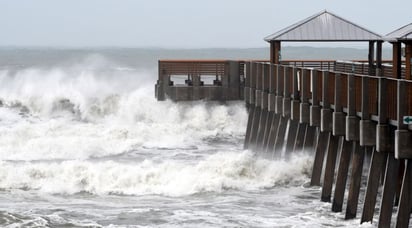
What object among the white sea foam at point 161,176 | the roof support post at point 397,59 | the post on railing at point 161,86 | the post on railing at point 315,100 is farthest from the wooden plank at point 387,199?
the post on railing at point 161,86

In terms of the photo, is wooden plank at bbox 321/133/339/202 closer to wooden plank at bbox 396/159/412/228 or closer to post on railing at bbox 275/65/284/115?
post on railing at bbox 275/65/284/115

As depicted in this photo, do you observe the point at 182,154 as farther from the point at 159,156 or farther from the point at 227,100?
the point at 227,100

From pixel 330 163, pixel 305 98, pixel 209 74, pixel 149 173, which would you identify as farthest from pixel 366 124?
pixel 209 74

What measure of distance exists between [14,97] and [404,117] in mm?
33757

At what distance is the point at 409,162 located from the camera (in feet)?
52.4

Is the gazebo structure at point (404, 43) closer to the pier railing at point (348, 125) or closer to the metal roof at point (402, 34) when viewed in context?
the metal roof at point (402, 34)

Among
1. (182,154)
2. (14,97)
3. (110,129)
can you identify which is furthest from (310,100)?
(14,97)

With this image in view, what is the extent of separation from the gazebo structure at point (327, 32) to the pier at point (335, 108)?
0.10 ft

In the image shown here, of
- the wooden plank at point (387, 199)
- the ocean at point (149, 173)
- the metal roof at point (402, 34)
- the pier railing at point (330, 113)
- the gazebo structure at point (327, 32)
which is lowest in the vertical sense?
the ocean at point (149, 173)

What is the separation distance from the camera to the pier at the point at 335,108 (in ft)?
54.5

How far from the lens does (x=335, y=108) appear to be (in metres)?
19.9

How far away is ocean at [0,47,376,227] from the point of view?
20.1m

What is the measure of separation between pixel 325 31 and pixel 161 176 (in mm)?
6732

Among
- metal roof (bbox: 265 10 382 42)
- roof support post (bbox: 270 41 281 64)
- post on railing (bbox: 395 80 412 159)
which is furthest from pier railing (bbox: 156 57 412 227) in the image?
metal roof (bbox: 265 10 382 42)
